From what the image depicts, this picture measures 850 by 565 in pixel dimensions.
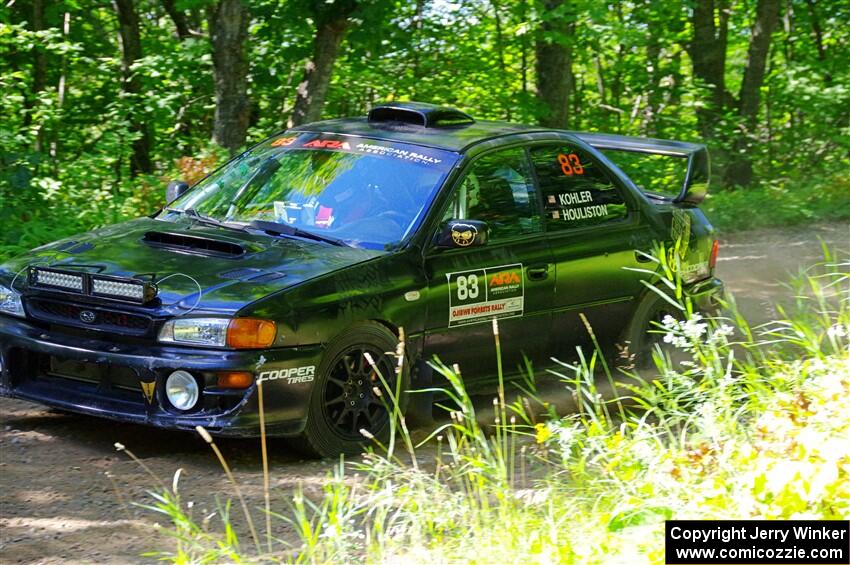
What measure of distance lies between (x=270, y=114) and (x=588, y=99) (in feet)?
22.3

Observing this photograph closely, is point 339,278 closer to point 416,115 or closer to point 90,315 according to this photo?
point 90,315

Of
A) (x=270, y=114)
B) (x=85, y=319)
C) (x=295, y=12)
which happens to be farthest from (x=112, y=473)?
(x=270, y=114)

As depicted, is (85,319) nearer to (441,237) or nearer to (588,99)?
(441,237)

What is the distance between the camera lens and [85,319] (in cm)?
577

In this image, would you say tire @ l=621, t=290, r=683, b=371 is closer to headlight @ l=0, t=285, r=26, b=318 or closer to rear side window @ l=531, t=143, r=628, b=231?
rear side window @ l=531, t=143, r=628, b=231

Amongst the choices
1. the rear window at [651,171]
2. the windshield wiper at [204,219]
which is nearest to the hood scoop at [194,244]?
the windshield wiper at [204,219]

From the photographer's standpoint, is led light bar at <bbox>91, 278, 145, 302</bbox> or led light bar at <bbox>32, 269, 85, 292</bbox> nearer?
led light bar at <bbox>91, 278, 145, 302</bbox>

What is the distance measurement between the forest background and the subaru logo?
3.92 meters

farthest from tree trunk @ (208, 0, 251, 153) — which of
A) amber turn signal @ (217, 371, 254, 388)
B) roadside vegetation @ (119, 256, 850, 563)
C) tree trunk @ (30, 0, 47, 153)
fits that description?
roadside vegetation @ (119, 256, 850, 563)

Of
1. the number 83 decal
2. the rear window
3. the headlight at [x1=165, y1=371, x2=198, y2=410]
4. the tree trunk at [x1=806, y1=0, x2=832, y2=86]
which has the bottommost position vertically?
the rear window

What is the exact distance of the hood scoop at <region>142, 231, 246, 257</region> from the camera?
6.07m

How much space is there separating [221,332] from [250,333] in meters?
0.13

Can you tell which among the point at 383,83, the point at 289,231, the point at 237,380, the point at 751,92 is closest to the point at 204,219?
the point at 289,231

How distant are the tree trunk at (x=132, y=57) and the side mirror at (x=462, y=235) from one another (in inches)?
414
